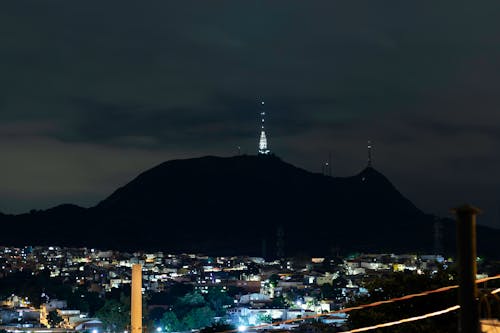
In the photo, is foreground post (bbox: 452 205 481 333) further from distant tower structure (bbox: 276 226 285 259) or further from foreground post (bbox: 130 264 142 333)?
distant tower structure (bbox: 276 226 285 259)

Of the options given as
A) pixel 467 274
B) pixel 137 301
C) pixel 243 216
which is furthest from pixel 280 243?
pixel 467 274

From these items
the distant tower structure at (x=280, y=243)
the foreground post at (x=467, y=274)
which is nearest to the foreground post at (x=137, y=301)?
the foreground post at (x=467, y=274)

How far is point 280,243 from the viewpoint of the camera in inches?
5600

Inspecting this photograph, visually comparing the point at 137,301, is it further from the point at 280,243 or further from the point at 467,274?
the point at 280,243

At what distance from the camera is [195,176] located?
6811 inches

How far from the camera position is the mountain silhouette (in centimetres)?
15012

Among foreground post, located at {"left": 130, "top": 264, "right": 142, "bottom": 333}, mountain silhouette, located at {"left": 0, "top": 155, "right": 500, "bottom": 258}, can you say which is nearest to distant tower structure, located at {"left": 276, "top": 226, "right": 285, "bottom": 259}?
mountain silhouette, located at {"left": 0, "top": 155, "right": 500, "bottom": 258}

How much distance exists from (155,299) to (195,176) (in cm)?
9485

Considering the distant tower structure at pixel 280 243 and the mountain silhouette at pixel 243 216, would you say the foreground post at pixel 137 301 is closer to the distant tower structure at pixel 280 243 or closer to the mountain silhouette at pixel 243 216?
the distant tower structure at pixel 280 243

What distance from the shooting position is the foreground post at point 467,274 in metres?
4.64

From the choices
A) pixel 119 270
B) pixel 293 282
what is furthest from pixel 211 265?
pixel 293 282

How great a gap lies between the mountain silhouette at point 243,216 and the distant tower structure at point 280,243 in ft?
2.04

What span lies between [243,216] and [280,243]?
17.0 metres

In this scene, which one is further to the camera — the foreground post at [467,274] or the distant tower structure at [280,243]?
the distant tower structure at [280,243]
